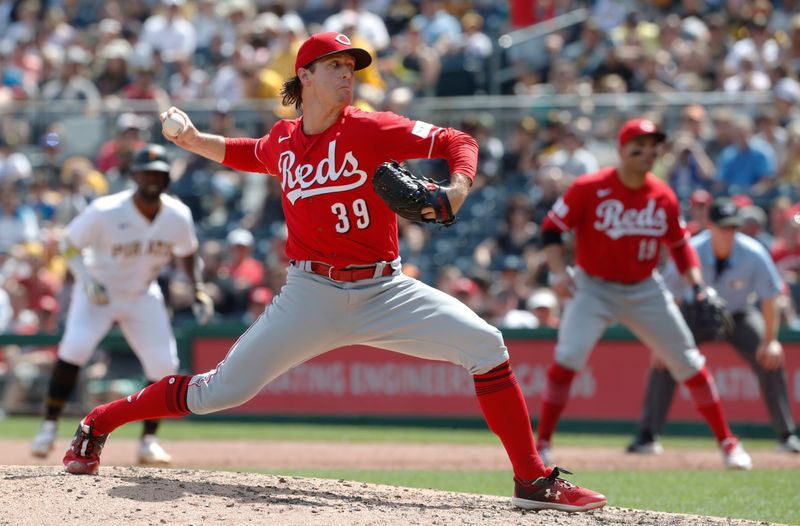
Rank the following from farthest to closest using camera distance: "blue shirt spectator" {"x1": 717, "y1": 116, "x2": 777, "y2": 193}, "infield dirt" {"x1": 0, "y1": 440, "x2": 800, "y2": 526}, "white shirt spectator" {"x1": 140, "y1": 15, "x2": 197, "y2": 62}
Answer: "white shirt spectator" {"x1": 140, "y1": 15, "x2": 197, "y2": 62}
"blue shirt spectator" {"x1": 717, "y1": 116, "x2": 777, "y2": 193}
"infield dirt" {"x1": 0, "y1": 440, "x2": 800, "y2": 526}

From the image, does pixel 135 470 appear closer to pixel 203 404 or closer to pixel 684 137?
pixel 203 404

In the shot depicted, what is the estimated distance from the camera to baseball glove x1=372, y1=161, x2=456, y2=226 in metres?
5.26

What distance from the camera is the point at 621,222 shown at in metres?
8.91

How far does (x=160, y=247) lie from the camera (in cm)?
902

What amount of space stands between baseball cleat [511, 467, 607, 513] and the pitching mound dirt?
0.19 feet

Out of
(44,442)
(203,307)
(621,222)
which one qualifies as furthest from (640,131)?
(44,442)

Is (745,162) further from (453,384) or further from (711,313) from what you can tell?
(711,313)

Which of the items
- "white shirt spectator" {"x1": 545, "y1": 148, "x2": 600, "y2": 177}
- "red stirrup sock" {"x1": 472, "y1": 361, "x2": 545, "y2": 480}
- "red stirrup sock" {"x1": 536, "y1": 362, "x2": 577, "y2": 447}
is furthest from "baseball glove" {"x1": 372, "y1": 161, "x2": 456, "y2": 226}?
"white shirt spectator" {"x1": 545, "y1": 148, "x2": 600, "y2": 177}

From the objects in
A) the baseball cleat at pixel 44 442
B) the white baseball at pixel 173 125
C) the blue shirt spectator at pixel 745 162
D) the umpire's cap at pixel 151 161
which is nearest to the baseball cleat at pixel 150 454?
the baseball cleat at pixel 44 442

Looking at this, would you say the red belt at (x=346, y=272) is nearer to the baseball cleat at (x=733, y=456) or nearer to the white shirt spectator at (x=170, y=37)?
the baseball cleat at (x=733, y=456)

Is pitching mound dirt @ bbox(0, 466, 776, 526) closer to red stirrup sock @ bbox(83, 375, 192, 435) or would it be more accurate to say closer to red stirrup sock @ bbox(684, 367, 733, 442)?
red stirrup sock @ bbox(83, 375, 192, 435)

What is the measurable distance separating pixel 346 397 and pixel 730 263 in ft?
14.9

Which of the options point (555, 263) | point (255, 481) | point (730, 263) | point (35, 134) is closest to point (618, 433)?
point (730, 263)

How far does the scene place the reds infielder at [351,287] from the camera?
580 centimetres
